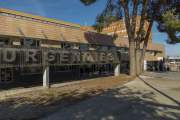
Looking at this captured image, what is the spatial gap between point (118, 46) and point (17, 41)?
17415 mm

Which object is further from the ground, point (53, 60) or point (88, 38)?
point (88, 38)

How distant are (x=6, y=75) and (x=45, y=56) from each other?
226 inches

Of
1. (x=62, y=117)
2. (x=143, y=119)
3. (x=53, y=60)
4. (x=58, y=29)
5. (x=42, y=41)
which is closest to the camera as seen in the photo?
(x=143, y=119)

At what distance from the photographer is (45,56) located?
10.9 m

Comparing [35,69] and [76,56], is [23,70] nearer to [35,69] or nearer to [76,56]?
[35,69]

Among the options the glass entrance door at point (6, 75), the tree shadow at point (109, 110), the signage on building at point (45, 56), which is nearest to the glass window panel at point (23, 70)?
the glass entrance door at point (6, 75)

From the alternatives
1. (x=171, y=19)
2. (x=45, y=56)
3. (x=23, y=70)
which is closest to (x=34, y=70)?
(x=23, y=70)

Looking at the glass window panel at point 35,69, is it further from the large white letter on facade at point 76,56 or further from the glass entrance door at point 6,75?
the large white letter on facade at point 76,56

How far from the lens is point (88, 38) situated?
20.7 m

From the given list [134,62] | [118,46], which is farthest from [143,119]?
[118,46]

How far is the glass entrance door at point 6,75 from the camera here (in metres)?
13.5

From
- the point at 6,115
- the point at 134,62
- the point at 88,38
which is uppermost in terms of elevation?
the point at 88,38

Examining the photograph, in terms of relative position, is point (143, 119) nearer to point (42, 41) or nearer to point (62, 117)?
point (62, 117)

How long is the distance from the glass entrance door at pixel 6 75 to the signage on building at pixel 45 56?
5.19 metres
